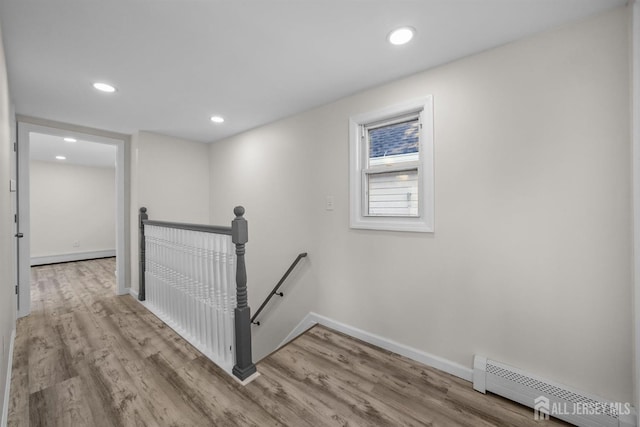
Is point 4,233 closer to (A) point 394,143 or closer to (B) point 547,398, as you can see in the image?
(A) point 394,143

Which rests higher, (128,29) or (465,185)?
(128,29)

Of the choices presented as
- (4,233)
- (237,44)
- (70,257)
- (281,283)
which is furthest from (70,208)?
(237,44)

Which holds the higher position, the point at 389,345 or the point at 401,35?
the point at 401,35

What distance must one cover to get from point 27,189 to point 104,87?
6.11 feet

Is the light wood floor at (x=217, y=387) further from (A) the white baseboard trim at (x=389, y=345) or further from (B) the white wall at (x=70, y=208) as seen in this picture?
(B) the white wall at (x=70, y=208)

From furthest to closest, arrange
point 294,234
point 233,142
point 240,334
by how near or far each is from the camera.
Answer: point 233,142
point 294,234
point 240,334

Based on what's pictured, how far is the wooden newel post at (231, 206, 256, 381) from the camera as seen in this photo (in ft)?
6.07

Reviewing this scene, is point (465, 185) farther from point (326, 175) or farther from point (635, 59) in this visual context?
point (326, 175)

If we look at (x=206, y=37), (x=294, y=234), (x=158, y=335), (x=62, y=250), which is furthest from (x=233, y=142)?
(x=62, y=250)

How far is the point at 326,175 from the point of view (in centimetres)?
273

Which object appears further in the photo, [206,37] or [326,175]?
[326,175]

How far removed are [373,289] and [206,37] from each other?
2350mm

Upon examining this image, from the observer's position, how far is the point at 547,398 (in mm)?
1541

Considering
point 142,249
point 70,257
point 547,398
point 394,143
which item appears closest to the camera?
point 547,398
